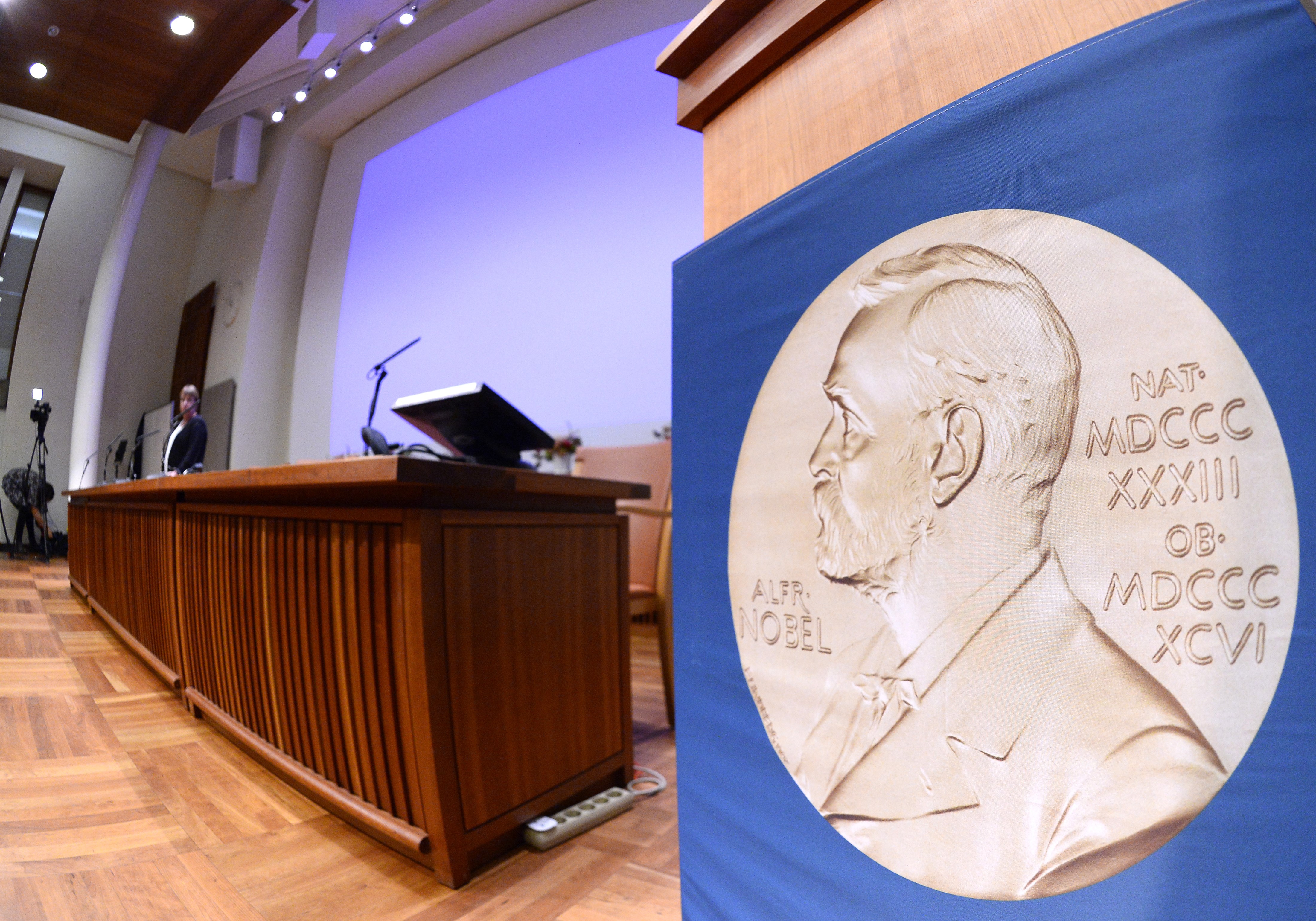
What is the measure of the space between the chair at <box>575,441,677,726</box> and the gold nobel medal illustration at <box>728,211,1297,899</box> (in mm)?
1106

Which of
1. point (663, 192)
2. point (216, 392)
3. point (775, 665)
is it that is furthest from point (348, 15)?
point (775, 665)

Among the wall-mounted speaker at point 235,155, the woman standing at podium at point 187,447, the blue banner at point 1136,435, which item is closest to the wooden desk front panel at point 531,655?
the blue banner at point 1136,435

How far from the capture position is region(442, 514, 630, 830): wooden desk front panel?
105cm

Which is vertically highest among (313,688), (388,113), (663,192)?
(388,113)

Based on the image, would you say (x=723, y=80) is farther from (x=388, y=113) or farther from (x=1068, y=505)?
(x=388, y=113)

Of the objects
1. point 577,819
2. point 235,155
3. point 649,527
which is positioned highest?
point 235,155

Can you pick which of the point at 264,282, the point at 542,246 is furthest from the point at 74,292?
the point at 542,246

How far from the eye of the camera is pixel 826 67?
0.55 meters

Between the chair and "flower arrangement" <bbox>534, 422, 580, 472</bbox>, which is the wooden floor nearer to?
the chair

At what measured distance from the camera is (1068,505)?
360mm

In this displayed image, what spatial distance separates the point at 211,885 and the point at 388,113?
16.5ft

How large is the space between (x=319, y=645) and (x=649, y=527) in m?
1.13

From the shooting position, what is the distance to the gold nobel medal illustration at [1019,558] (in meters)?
0.31

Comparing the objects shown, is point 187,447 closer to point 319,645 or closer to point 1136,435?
point 319,645
